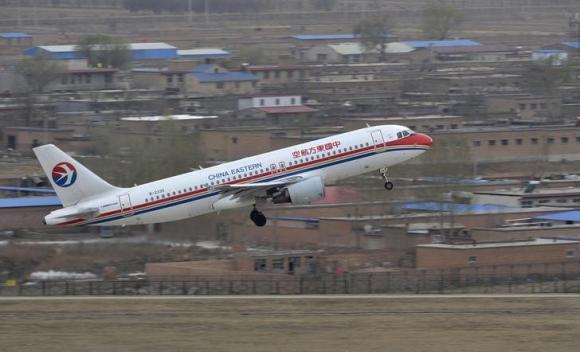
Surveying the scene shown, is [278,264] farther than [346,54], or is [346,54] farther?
[346,54]

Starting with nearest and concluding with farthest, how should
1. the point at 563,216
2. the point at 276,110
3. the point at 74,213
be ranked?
the point at 74,213
the point at 563,216
the point at 276,110

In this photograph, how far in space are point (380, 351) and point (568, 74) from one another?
4439 inches

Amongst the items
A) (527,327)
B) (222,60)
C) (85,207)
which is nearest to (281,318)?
(527,327)

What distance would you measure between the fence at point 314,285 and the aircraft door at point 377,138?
20.3 ft

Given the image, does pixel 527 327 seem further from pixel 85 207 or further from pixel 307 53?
pixel 307 53

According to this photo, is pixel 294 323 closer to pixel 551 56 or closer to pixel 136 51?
pixel 551 56

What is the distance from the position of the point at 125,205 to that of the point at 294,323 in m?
13.9

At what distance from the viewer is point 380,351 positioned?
45812 mm

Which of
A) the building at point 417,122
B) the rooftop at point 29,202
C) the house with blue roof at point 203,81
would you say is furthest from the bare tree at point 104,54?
the rooftop at point 29,202

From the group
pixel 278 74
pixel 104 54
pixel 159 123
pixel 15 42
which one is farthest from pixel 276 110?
pixel 15 42

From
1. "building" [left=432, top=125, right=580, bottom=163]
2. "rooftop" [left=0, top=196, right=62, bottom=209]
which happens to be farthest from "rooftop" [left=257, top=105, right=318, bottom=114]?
"rooftop" [left=0, top=196, right=62, bottom=209]

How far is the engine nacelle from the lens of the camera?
6194cm

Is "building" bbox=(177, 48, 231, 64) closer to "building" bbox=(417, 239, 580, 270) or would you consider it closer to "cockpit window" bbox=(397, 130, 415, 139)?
"building" bbox=(417, 239, 580, 270)

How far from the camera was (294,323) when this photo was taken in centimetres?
5100
